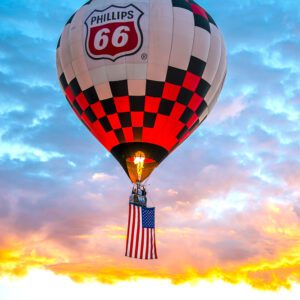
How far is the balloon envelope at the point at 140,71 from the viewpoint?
21.9m

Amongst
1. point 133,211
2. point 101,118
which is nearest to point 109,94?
point 101,118

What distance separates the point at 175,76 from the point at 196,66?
0.90 meters

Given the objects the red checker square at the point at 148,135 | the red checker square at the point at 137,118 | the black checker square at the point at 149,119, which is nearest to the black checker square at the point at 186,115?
the black checker square at the point at 149,119

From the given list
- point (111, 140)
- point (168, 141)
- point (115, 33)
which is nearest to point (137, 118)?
point (111, 140)

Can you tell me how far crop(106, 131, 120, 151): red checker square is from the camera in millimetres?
22688

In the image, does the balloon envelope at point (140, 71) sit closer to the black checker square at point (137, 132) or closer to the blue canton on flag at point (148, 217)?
the black checker square at point (137, 132)

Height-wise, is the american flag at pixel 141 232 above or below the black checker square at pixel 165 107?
below

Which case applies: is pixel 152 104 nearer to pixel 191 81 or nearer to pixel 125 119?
pixel 125 119

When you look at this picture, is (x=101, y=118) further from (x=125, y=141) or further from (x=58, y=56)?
(x=58, y=56)

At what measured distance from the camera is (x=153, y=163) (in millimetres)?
22906

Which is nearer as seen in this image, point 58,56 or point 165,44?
point 165,44

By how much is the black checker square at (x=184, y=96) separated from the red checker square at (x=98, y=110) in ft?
8.91

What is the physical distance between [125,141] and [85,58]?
3.20 metres

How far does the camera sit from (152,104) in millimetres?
22188
